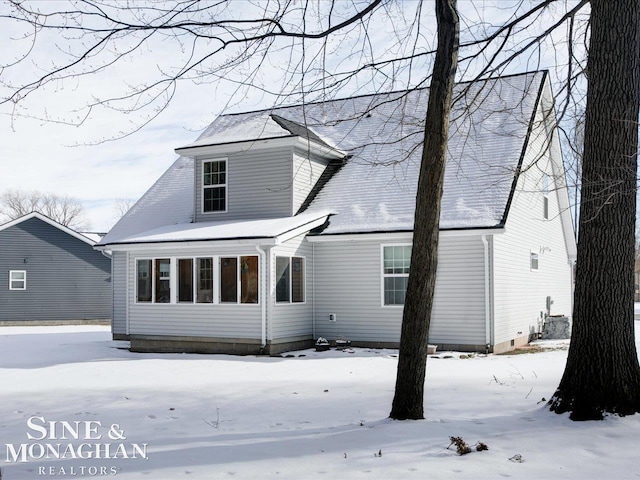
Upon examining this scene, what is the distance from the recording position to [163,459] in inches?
239

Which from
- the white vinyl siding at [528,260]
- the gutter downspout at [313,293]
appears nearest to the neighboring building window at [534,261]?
the white vinyl siding at [528,260]

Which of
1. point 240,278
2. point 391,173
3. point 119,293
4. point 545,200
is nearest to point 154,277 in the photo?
point 240,278

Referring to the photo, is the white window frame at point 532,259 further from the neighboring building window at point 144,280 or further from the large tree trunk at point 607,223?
the large tree trunk at point 607,223

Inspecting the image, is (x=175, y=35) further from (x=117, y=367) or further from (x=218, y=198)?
(x=218, y=198)

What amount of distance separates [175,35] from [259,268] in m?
8.41

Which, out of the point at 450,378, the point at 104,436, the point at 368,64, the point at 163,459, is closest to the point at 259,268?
→ the point at 450,378

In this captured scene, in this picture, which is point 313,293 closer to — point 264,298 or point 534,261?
point 264,298

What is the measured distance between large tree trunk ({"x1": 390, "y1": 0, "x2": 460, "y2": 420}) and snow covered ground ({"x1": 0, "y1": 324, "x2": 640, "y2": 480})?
40cm

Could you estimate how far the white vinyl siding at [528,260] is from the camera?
16078 mm

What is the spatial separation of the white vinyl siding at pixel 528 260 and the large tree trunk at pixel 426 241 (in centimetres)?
688

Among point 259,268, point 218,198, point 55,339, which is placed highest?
point 218,198

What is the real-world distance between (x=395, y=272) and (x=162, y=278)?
18.9 feet

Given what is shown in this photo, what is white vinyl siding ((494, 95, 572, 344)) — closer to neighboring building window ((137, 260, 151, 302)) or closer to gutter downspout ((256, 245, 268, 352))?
gutter downspout ((256, 245, 268, 352))

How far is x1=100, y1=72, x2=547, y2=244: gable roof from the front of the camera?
15.7 metres
